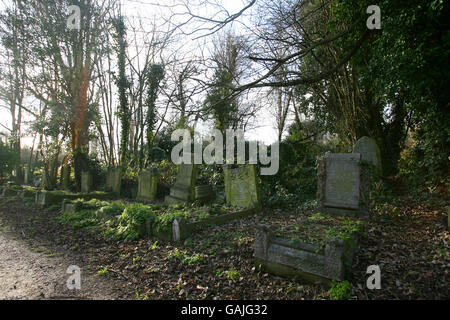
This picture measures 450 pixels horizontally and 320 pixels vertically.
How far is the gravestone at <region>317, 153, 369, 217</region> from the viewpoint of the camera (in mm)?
5117

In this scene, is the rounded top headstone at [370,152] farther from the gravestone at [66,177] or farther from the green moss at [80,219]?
the gravestone at [66,177]

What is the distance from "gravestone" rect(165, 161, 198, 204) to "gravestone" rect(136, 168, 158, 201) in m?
1.42

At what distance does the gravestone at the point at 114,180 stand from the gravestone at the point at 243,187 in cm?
543

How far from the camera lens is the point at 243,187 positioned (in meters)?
6.85

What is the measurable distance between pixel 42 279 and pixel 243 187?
15.0 ft

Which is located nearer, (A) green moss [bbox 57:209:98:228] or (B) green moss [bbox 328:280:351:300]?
(B) green moss [bbox 328:280:351:300]

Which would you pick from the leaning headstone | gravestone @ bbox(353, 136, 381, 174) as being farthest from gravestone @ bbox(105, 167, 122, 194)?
the leaning headstone

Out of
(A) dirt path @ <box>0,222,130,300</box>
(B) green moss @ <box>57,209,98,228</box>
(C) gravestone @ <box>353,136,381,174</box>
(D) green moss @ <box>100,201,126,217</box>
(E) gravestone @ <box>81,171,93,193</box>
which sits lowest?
(A) dirt path @ <box>0,222,130,300</box>

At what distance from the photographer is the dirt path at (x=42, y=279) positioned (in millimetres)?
3131

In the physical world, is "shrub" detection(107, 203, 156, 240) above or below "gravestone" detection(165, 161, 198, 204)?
below

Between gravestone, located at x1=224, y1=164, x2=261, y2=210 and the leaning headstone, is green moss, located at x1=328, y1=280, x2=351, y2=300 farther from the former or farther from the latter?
the leaning headstone

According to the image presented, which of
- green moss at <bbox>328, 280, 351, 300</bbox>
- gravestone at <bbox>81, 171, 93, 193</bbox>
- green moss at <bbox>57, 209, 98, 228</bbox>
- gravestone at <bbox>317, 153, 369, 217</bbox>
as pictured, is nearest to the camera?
green moss at <bbox>328, 280, 351, 300</bbox>

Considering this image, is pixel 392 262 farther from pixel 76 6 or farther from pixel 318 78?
pixel 76 6
